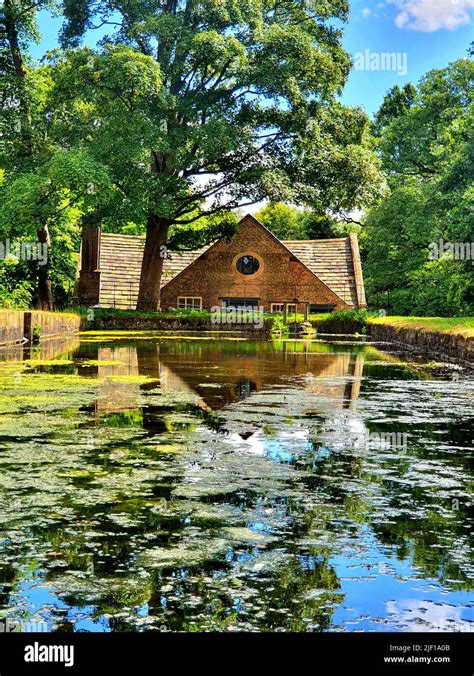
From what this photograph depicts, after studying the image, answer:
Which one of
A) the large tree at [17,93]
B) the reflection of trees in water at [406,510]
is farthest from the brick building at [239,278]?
the reflection of trees in water at [406,510]

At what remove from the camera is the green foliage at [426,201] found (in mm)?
29781

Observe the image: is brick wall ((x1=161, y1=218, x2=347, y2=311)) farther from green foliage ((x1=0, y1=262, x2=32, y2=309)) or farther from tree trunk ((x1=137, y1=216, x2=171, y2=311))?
green foliage ((x1=0, y1=262, x2=32, y2=309))

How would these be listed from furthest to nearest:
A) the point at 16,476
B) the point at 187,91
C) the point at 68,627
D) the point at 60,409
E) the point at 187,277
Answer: the point at 187,277, the point at 187,91, the point at 60,409, the point at 16,476, the point at 68,627

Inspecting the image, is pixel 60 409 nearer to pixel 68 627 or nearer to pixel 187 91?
pixel 68 627

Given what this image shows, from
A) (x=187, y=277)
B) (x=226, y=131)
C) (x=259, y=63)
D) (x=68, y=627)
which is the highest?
(x=259, y=63)

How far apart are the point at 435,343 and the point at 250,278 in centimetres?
4007

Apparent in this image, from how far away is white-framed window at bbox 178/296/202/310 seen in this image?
64.4 meters

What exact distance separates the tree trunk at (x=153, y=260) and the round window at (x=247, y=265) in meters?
16.7

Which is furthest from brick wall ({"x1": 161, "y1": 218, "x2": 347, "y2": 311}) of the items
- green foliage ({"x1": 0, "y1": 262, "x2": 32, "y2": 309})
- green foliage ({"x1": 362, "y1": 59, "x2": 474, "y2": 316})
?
green foliage ({"x1": 0, "y1": 262, "x2": 32, "y2": 309})

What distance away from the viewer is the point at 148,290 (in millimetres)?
48281

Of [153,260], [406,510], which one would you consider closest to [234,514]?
[406,510]

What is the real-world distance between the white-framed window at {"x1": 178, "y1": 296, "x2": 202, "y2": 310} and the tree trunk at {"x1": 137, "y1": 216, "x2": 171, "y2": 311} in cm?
1540
